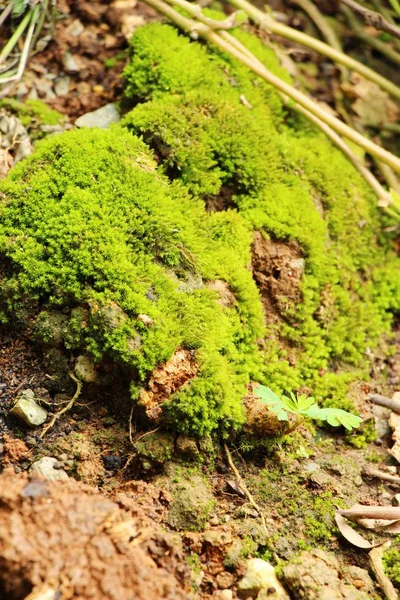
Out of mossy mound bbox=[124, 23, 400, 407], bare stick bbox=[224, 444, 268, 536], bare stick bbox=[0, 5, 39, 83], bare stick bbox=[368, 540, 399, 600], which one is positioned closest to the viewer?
bare stick bbox=[368, 540, 399, 600]

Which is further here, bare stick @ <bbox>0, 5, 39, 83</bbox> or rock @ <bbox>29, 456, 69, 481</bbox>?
bare stick @ <bbox>0, 5, 39, 83</bbox>

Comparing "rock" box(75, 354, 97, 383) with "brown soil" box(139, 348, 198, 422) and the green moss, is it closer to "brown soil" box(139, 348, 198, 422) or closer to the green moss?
"brown soil" box(139, 348, 198, 422)

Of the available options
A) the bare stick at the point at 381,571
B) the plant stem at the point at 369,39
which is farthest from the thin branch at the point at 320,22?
the bare stick at the point at 381,571

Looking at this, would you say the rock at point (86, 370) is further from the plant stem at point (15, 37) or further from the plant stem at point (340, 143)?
the plant stem at point (340, 143)

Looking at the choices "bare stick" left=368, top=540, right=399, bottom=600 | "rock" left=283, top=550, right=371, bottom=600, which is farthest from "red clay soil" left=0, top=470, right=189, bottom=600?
"bare stick" left=368, top=540, right=399, bottom=600

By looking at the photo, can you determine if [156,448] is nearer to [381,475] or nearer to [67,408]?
[67,408]

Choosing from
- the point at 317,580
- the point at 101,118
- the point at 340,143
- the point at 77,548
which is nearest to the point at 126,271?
the point at 77,548
